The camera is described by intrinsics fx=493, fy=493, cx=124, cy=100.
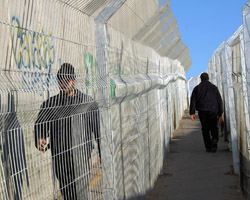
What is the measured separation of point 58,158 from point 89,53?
115cm

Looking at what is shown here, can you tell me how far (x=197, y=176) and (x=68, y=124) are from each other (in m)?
5.17

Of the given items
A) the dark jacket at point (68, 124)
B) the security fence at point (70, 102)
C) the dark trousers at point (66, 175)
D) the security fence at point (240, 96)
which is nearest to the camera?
the security fence at point (70, 102)

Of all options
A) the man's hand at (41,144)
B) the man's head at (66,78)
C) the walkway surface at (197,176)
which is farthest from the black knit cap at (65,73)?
the walkway surface at (197,176)

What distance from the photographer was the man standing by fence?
278cm

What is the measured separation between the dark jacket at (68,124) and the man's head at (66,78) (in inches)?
1.9

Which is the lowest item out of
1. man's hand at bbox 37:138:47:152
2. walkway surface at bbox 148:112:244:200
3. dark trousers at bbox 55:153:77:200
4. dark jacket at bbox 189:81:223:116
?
walkway surface at bbox 148:112:244:200

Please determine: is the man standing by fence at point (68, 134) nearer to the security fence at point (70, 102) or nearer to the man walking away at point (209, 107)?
the security fence at point (70, 102)

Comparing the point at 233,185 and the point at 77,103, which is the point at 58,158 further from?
the point at 233,185

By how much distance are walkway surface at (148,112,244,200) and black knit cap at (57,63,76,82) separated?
12.1ft

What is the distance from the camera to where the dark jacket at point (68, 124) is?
2.75 metres

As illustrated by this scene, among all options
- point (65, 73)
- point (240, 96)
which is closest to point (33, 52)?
point (65, 73)

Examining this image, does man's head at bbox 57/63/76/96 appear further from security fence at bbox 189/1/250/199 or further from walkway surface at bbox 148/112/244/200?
walkway surface at bbox 148/112/244/200

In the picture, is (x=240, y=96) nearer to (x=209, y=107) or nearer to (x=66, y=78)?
(x=66, y=78)

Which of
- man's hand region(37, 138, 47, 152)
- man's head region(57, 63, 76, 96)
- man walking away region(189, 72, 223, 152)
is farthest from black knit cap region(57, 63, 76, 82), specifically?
man walking away region(189, 72, 223, 152)
